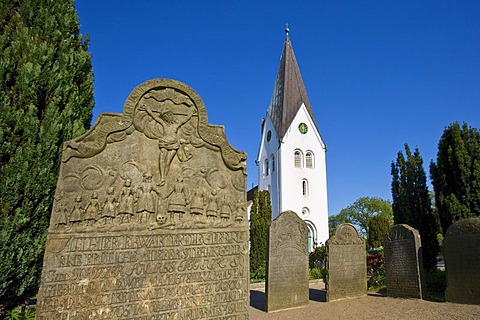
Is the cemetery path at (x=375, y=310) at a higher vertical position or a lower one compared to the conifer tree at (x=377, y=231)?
lower

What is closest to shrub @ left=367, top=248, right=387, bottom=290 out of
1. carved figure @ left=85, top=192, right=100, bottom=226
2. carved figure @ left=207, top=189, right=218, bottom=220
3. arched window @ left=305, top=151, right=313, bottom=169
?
carved figure @ left=207, top=189, right=218, bottom=220

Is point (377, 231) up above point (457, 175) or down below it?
below

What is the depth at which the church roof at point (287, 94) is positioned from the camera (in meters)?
29.5

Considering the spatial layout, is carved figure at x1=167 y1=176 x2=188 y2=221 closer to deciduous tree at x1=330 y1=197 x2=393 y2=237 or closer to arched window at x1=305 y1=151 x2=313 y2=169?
arched window at x1=305 y1=151 x2=313 y2=169

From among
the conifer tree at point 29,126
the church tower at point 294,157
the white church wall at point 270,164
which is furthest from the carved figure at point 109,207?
the white church wall at point 270,164

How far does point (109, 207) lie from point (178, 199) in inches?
33.7

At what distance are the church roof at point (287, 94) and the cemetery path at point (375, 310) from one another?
20.4 meters

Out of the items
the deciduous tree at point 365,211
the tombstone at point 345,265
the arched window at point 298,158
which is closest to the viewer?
the tombstone at point 345,265

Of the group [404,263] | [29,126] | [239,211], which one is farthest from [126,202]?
[404,263]

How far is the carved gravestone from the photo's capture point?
12.1 ft

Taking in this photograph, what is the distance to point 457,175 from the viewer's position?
11805mm

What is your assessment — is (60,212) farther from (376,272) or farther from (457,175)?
(457,175)

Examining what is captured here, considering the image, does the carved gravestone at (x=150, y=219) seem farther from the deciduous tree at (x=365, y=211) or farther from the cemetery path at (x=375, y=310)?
the deciduous tree at (x=365, y=211)

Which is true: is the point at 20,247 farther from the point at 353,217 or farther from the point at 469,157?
the point at 353,217
